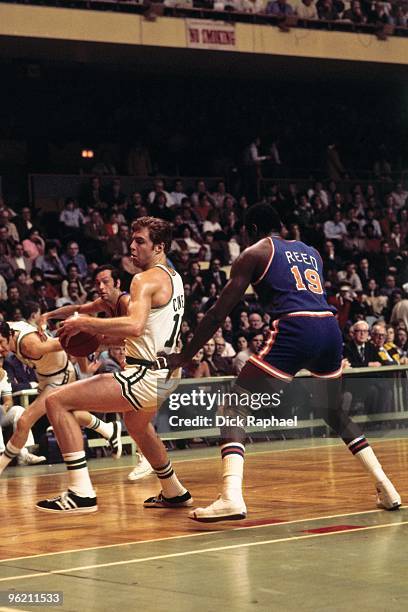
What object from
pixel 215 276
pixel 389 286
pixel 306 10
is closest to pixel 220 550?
pixel 215 276

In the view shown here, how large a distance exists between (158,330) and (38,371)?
4.10m

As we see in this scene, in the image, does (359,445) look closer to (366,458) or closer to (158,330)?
(366,458)

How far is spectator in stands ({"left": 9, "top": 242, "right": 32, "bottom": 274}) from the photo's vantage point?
59.8 feet

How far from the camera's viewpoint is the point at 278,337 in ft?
25.3

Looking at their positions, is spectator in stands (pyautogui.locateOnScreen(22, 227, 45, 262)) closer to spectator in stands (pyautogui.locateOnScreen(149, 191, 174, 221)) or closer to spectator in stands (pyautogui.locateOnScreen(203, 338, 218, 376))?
spectator in stands (pyautogui.locateOnScreen(149, 191, 174, 221))

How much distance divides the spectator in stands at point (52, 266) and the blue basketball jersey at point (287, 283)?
10.8 m

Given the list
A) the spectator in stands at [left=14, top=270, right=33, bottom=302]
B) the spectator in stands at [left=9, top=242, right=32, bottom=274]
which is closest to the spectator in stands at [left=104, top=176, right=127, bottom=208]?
the spectator in stands at [left=9, top=242, right=32, bottom=274]

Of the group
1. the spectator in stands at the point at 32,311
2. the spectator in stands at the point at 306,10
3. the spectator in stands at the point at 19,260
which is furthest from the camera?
the spectator in stands at the point at 306,10

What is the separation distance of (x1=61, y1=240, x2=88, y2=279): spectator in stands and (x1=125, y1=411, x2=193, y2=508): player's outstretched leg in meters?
10.4

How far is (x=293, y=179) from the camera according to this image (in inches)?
1051

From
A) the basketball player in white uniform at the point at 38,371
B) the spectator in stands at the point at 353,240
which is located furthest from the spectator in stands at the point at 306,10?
the basketball player in white uniform at the point at 38,371

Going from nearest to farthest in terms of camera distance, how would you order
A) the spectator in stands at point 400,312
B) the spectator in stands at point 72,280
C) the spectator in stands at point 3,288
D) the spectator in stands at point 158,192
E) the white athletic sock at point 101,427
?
the white athletic sock at point 101,427
the spectator in stands at point 3,288
the spectator in stands at point 72,280
the spectator in stands at point 400,312
the spectator in stands at point 158,192

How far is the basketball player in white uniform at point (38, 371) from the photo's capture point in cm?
1059

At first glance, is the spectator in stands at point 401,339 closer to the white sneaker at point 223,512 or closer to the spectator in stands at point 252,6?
the spectator in stands at point 252,6
